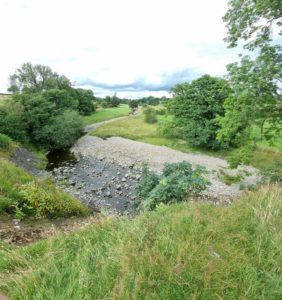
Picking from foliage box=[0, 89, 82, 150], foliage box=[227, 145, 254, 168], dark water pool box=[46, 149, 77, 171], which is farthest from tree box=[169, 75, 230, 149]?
foliage box=[227, 145, 254, 168]

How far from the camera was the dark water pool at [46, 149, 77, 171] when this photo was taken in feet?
76.1

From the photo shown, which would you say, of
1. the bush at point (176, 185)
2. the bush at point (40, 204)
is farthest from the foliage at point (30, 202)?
the bush at point (176, 185)

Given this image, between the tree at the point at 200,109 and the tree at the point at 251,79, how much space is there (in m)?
14.6

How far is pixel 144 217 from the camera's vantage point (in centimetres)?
418

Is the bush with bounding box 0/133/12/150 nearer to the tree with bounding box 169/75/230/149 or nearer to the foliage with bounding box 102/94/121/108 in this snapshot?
the tree with bounding box 169/75/230/149

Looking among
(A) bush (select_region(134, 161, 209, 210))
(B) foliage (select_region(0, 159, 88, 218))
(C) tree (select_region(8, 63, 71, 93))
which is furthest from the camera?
(C) tree (select_region(8, 63, 71, 93))

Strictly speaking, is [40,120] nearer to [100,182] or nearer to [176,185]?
[100,182]

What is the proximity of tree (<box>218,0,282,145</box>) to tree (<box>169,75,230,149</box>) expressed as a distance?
14.6 metres

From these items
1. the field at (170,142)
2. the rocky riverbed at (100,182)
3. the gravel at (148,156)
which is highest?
the field at (170,142)

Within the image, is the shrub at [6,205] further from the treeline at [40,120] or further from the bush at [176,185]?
the treeline at [40,120]

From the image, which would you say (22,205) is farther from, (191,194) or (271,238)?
(271,238)

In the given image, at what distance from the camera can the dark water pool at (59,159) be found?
2321 cm

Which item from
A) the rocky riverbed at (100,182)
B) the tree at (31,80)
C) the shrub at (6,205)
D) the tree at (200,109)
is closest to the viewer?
the shrub at (6,205)

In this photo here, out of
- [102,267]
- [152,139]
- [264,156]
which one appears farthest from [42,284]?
[152,139]
